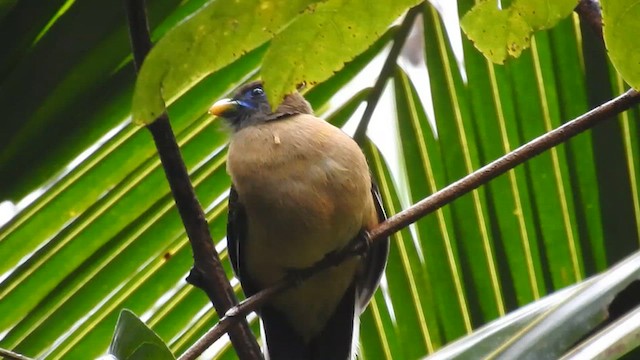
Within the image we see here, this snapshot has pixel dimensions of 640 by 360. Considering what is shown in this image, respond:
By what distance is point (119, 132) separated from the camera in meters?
2.69

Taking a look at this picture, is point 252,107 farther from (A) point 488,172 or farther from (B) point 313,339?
(A) point 488,172

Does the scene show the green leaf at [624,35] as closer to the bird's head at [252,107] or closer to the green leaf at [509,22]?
the green leaf at [509,22]

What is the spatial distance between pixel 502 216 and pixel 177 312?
0.86 m

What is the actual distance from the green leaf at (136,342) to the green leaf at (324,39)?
572mm

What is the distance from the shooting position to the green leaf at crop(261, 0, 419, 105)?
1217 mm

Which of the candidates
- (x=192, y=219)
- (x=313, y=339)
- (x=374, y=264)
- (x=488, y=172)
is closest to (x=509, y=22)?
(x=488, y=172)

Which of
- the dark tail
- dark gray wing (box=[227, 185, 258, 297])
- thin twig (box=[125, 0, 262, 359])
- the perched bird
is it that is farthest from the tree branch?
the dark tail

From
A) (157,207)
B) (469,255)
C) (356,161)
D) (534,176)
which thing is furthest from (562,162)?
(157,207)

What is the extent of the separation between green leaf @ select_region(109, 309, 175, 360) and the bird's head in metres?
1.28

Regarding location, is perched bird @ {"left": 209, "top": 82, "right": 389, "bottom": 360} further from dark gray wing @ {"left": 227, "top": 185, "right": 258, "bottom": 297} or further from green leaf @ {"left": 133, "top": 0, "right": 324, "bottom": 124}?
green leaf @ {"left": 133, "top": 0, "right": 324, "bottom": 124}

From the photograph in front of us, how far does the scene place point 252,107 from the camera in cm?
328

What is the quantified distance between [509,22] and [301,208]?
1511mm

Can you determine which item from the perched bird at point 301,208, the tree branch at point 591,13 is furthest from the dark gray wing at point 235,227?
the tree branch at point 591,13

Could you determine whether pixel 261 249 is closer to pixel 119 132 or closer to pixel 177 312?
pixel 177 312
